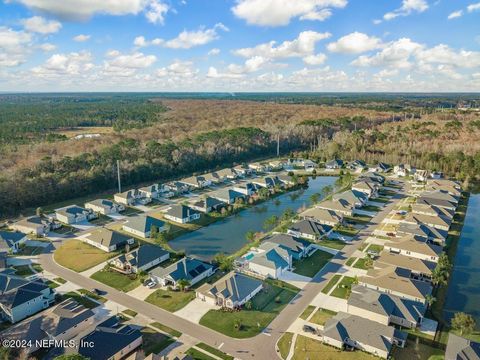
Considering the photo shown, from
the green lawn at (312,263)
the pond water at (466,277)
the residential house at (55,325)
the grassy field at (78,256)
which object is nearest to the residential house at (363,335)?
the pond water at (466,277)

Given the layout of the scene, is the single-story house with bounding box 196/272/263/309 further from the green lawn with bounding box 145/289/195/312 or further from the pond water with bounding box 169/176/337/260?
the pond water with bounding box 169/176/337/260

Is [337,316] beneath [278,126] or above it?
beneath

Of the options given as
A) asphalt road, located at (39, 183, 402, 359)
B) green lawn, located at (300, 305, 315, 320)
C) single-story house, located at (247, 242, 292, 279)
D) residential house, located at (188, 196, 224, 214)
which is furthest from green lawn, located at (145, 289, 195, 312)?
residential house, located at (188, 196, 224, 214)

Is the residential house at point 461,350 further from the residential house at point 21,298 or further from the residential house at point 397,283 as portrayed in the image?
the residential house at point 21,298

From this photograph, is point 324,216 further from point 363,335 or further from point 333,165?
point 333,165

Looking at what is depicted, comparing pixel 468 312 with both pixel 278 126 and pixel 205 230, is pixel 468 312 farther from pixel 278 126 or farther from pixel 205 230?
pixel 278 126

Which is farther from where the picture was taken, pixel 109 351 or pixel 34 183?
pixel 34 183

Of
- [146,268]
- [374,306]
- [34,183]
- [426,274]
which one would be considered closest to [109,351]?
[146,268]
